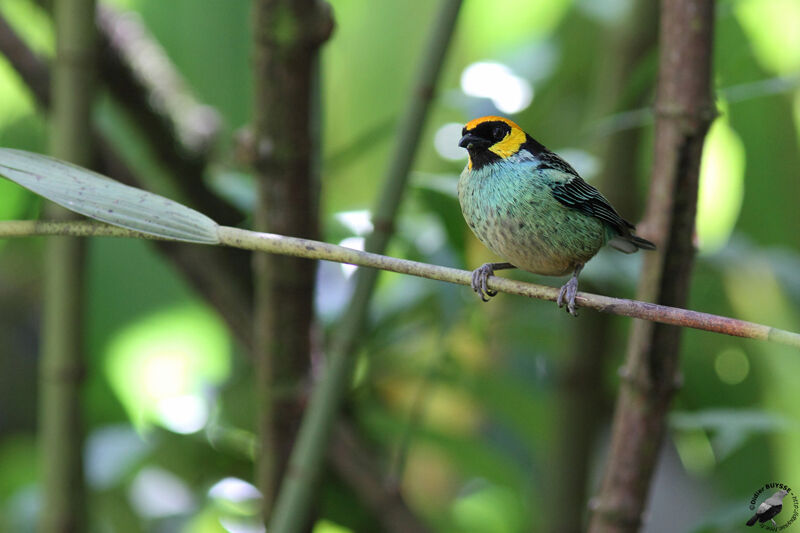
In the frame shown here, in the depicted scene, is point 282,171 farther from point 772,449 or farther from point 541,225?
point 772,449

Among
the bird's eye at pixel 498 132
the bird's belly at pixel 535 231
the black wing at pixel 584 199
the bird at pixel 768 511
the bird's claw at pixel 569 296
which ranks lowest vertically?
the bird at pixel 768 511

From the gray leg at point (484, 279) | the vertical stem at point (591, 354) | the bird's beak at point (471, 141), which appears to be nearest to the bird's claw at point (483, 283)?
the gray leg at point (484, 279)

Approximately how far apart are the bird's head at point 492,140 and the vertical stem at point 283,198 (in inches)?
8.7

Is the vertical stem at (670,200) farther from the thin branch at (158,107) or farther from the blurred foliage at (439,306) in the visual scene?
the thin branch at (158,107)

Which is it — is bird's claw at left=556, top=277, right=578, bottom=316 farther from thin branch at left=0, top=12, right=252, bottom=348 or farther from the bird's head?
thin branch at left=0, top=12, right=252, bottom=348

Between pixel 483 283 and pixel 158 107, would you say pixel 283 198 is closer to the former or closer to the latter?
pixel 483 283

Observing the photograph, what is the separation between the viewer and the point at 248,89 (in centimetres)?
152

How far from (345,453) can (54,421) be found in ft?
1.27

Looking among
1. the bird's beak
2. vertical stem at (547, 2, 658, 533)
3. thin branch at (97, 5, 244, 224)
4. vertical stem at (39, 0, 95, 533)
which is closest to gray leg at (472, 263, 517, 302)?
the bird's beak

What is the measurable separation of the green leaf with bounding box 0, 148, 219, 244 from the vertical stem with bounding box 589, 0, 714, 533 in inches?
16.8

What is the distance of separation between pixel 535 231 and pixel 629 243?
12 cm

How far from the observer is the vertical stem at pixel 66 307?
84cm

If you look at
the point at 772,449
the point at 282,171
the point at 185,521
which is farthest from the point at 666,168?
the point at 185,521

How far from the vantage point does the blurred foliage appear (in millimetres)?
1160
